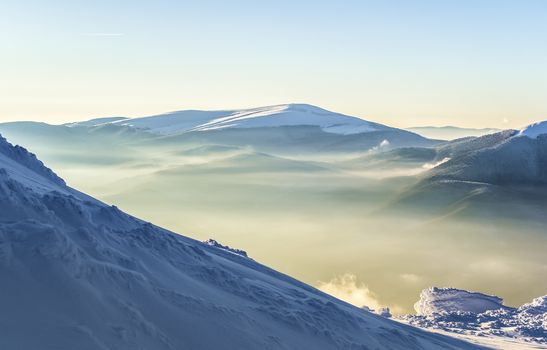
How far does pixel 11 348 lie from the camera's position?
56.5 ft

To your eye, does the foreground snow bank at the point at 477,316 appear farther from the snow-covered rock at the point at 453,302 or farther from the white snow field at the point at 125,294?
the white snow field at the point at 125,294

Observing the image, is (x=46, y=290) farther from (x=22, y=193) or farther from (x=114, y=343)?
(x=22, y=193)

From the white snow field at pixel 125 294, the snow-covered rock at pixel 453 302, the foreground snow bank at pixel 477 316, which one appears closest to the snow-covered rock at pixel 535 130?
the foreground snow bank at pixel 477 316

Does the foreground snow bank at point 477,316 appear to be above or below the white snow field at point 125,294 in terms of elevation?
below

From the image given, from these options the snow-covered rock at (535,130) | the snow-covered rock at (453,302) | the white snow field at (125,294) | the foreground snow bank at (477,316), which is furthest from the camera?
the snow-covered rock at (535,130)

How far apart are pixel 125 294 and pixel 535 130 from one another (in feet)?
455

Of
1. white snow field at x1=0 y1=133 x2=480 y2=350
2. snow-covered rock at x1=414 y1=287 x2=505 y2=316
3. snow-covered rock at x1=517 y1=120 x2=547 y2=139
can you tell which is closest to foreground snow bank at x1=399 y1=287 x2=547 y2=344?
snow-covered rock at x1=414 y1=287 x2=505 y2=316

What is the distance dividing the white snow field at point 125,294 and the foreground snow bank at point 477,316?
52.6ft

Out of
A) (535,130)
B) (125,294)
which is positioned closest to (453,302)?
(125,294)

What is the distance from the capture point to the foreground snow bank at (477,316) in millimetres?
46062

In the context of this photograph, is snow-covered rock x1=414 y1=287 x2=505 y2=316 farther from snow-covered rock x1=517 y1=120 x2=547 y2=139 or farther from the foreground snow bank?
snow-covered rock x1=517 y1=120 x2=547 y2=139

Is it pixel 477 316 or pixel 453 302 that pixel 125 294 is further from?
pixel 453 302

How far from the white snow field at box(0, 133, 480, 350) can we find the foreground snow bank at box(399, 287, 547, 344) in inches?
631

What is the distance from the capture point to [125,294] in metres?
21.8
